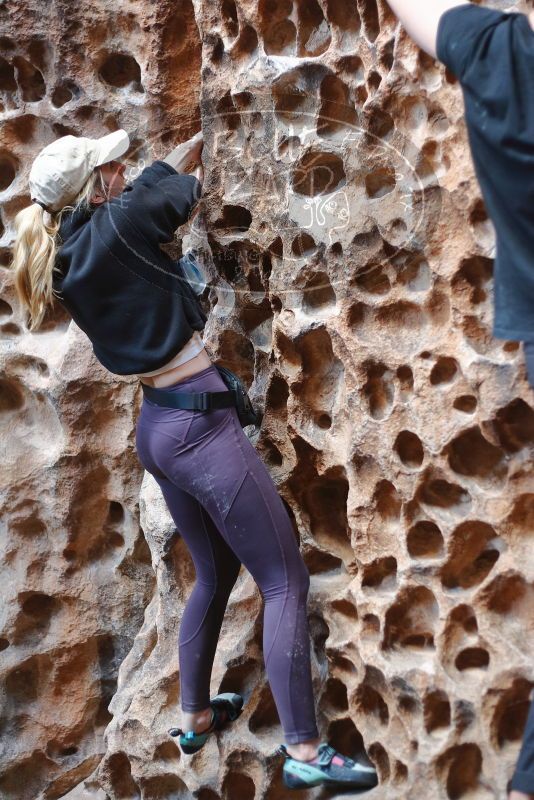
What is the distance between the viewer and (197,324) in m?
2.43

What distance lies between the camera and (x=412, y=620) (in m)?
2.47

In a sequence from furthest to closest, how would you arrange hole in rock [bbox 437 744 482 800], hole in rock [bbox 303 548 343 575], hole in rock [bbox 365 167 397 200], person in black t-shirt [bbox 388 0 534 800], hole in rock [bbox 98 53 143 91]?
hole in rock [bbox 98 53 143 91] < hole in rock [bbox 303 548 343 575] < hole in rock [bbox 365 167 397 200] < hole in rock [bbox 437 744 482 800] < person in black t-shirt [bbox 388 0 534 800]

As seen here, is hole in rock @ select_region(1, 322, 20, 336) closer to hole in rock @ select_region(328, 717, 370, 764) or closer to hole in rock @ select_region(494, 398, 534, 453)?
hole in rock @ select_region(328, 717, 370, 764)

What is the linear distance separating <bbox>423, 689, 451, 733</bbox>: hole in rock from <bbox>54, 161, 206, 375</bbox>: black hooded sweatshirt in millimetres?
948

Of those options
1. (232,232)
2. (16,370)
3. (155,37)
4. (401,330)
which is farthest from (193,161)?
(16,370)

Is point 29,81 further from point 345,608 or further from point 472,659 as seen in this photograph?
point 472,659

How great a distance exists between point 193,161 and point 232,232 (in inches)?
8.7

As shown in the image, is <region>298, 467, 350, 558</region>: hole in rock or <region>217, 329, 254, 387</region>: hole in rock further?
<region>217, 329, 254, 387</region>: hole in rock

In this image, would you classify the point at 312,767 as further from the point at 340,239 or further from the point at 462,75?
the point at 462,75

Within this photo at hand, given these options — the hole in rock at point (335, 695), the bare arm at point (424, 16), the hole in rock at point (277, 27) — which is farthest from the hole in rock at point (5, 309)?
the bare arm at point (424, 16)

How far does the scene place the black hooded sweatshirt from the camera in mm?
2279

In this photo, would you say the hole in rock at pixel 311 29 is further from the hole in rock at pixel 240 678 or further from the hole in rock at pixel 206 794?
the hole in rock at pixel 206 794

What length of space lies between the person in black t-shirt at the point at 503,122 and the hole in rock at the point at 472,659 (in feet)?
1.37

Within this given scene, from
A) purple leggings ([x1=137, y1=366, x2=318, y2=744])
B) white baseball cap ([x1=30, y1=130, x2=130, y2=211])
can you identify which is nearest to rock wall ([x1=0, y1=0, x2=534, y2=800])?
purple leggings ([x1=137, y1=366, x2=318, y2=744])
